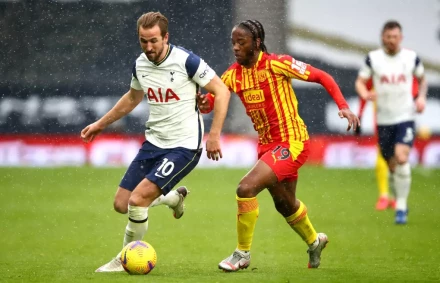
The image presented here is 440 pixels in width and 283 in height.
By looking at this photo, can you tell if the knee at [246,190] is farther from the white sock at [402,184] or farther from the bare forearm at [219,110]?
the white sock at [402,184]

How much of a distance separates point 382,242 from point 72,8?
43.1 feet

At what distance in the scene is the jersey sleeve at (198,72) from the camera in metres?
7.36

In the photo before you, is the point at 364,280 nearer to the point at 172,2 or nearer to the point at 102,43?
the point at 172,2

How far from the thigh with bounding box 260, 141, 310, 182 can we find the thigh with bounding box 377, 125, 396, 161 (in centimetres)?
420

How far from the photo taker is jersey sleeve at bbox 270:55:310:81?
7.47 metres

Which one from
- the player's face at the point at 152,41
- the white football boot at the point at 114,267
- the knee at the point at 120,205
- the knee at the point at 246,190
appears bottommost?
the white football boot at the point at 114,267

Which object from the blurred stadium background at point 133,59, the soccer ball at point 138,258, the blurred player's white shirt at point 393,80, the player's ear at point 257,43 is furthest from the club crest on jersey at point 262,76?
the blurred stadium background at point 133,59

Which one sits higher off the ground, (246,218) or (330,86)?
(330,86)

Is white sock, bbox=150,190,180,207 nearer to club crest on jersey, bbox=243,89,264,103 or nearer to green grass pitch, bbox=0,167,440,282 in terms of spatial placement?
green grass pitch, bbox=0,167,440,282

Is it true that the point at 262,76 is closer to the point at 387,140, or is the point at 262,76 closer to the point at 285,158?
the point at 285,158

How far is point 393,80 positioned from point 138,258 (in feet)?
19.4

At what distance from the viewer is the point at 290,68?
7488mm

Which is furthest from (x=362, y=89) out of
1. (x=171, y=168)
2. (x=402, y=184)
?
(x=171, y=168)

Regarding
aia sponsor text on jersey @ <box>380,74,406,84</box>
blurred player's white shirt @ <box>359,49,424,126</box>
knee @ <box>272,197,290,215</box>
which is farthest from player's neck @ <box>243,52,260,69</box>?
aia sponsor text on jersey @ <box>380,74,406,84</box>
